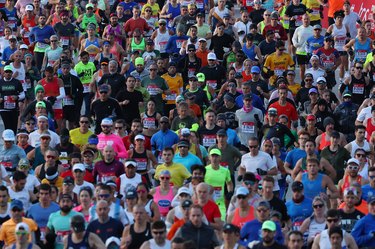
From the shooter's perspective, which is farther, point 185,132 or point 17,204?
point 185,132

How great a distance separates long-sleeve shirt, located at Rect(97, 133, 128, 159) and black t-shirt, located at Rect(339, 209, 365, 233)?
4351 mm

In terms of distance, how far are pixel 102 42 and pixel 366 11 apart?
6230 mm

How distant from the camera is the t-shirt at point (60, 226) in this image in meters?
19.2

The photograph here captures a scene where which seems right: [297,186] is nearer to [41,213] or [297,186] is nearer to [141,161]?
[141,161]

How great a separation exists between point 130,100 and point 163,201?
5.60 metres

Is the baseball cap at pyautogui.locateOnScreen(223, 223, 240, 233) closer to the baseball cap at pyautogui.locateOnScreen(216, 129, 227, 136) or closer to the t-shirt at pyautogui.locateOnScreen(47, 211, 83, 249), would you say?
the t-shirt at pyautogui.locateOnScreen(47, 211, 83, 249)

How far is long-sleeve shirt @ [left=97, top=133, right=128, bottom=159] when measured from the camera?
906 inches

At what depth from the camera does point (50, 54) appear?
2884cm


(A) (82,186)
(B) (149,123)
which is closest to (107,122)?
(B) (149,123)

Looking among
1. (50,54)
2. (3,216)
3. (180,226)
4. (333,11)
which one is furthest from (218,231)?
(333,11)

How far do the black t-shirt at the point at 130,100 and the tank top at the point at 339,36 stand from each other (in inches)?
220

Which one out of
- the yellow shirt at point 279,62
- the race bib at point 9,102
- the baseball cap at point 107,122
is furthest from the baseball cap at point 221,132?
the yellow shirt at point 279,62

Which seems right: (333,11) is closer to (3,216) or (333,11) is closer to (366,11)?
(366,11)

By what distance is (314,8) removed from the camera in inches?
1267
